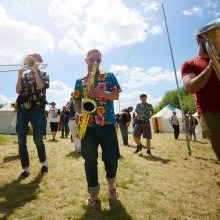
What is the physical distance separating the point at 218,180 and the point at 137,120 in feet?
14.7

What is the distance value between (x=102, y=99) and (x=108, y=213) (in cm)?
164

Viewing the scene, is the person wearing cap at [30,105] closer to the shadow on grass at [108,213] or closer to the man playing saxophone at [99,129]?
the man playing saxophone at [99,129]

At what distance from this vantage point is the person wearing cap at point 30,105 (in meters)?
5.32

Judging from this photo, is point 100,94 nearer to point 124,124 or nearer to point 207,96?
point 207,96

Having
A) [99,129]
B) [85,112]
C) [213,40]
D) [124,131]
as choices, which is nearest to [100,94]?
[85,112]

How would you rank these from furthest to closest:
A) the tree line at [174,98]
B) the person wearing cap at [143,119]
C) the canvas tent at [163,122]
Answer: the tree line at [174,98]
the canvas tent at [163,122]
the person wearing cap at [143,119]

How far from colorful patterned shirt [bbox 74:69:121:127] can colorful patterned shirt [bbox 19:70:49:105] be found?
59.1 inches

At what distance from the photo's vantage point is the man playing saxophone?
3896 mm

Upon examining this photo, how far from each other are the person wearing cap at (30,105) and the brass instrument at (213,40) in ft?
12.7

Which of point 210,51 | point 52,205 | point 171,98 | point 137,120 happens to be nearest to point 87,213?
point 52,205

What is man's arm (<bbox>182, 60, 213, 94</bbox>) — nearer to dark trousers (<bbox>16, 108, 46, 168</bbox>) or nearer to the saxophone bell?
the saxophone bell

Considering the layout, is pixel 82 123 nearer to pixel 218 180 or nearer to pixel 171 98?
pixel 218 180

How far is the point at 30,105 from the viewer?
5.34m

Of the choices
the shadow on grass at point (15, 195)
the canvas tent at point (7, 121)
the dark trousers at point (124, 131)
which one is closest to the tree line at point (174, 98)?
the canvas tent at point (7, 121)
